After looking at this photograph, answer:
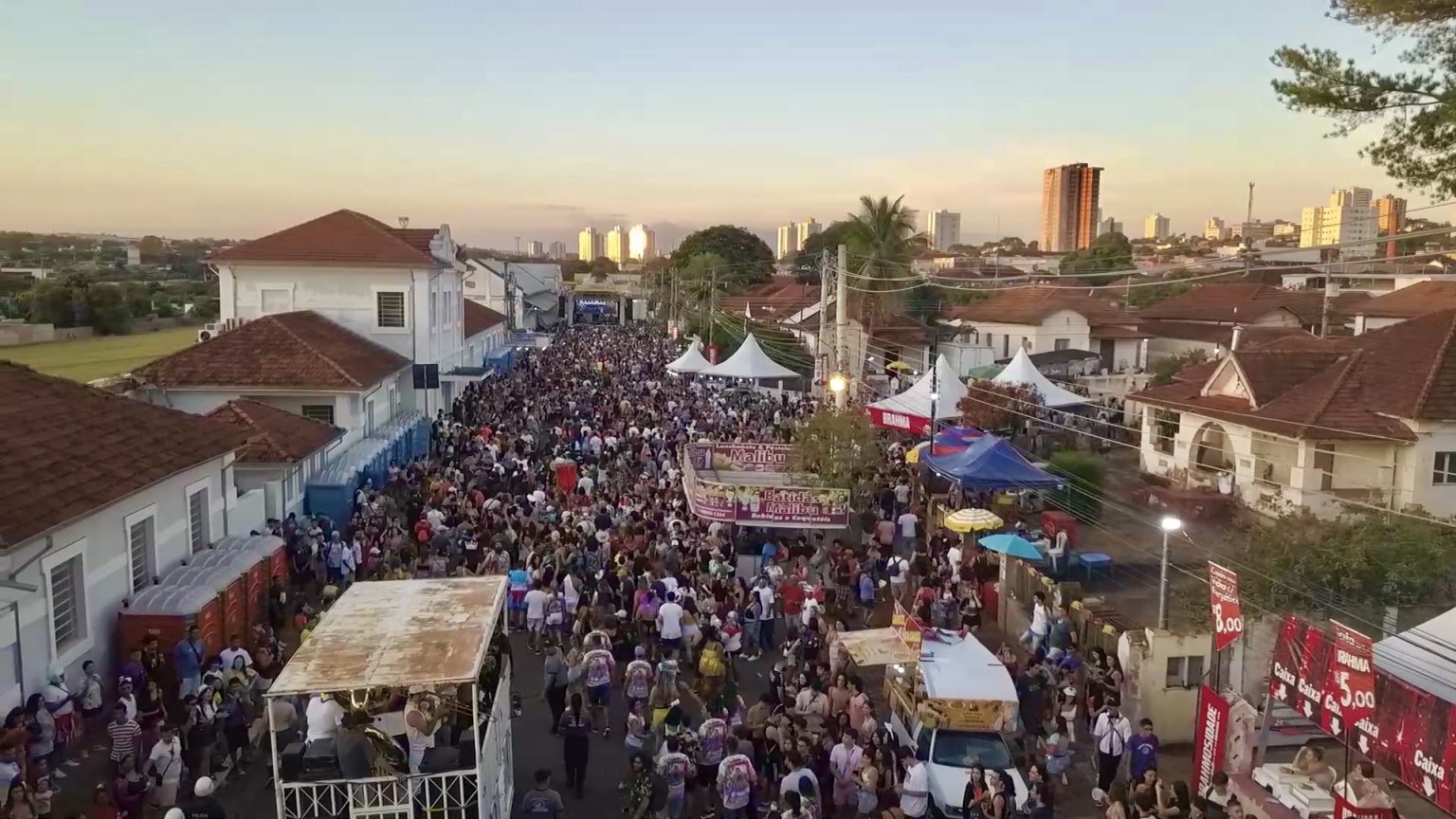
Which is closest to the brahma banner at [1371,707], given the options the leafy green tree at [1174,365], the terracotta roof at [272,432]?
the terracotta roof at [272,432]

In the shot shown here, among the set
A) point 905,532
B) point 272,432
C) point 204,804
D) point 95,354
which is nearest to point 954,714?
point 204,804

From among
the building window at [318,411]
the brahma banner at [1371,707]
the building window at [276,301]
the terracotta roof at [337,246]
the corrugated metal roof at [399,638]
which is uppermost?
the terracotta roof at [337,246]

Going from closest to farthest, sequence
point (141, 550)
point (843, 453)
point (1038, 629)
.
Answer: point (141, 550), point (1038, 629), point (843, 453)

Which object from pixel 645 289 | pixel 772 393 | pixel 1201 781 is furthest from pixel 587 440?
pixel 645 289

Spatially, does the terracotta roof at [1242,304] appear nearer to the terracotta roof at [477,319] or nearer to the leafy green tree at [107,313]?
the terracotta roof at [477,319]

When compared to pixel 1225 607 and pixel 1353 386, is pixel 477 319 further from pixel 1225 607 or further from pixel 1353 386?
pixel 1225 607

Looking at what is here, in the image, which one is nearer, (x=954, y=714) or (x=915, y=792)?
(x=915, y=792)

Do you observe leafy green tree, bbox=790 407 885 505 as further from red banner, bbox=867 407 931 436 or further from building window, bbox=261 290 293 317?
building window, bbox=261 290 293 317
